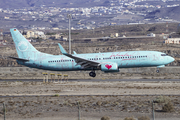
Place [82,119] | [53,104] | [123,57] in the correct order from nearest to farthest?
1. [82,119]
2. [53,104]
3. [123,57]

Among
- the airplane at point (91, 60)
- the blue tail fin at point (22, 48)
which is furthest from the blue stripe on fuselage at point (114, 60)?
the blue tail fin at point (22, 48)

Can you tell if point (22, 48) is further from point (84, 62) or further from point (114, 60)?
point (114, 60)

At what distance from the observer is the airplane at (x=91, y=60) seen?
43.8 metres

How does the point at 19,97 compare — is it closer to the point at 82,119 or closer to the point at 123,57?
the point at 82,119

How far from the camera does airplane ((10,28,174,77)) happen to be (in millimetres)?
43812

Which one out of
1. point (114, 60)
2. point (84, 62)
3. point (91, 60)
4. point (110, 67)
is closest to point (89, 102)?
point (110, 67)

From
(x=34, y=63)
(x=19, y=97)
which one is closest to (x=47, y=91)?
(x=19, y=97)

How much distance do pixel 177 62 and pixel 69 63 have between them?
37282mm

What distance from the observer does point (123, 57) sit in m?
44.0

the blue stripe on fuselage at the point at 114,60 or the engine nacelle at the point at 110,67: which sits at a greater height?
the blue stripe on fuselage at the point at 114,60

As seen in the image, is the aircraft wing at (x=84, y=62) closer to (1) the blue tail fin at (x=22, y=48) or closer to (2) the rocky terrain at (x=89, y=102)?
(2) the rocky terrain at (x=89, y=102)

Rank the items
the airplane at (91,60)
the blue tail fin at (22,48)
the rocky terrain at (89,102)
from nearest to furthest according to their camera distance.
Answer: the rocky terrain at (89,102) → the airplane at (91,60) → the blue tail fin at (22,48)

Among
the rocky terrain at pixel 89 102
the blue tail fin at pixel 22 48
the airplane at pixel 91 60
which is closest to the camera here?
the rocky terrain at pixel 89 102

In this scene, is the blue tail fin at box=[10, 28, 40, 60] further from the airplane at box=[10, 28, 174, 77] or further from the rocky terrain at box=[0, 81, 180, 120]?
the rocky terrain at box=[0, 81, 180, 120]
